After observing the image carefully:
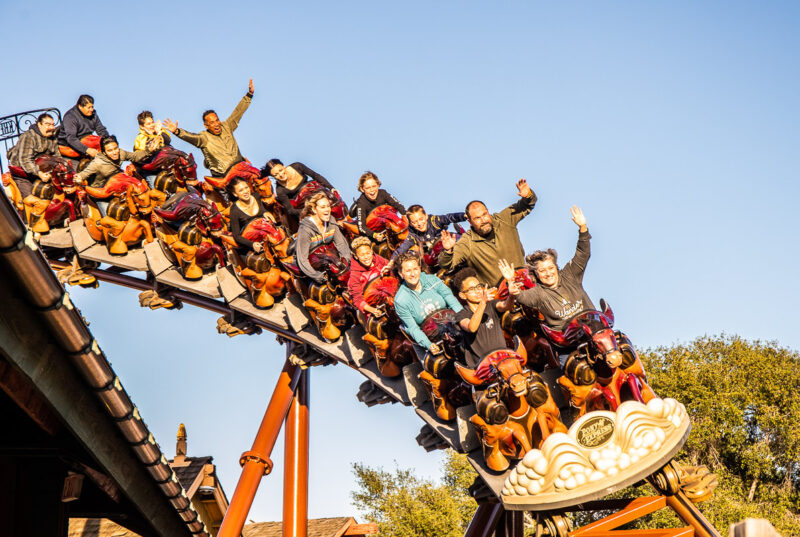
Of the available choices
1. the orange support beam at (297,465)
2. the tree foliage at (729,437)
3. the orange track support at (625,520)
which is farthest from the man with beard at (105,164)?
the tree foliage at (729,437)

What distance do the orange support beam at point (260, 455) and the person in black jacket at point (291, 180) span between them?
4.92ft

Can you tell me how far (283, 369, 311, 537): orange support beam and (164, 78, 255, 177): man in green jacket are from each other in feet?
7.89

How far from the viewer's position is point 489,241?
701cm

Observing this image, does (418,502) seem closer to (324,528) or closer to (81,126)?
(324,528)

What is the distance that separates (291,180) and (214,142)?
1.37 meters

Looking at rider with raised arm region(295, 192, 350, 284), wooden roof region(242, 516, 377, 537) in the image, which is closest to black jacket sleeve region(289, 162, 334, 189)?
rider with raised arm region(295, 192, 350, 284)

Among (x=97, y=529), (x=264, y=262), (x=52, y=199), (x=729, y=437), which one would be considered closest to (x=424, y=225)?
(x=264, y=262)

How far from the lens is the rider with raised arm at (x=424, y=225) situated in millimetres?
7938

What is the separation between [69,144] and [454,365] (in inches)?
231

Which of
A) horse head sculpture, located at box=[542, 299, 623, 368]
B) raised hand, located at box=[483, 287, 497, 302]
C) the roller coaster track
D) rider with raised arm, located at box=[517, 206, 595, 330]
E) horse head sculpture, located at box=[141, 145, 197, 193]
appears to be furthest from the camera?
horse head sculpture, located at box=[141, 145, 197, 193]

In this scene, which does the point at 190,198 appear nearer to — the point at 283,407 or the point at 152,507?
the point at 283,407

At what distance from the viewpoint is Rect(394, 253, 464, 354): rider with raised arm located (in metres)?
6.38

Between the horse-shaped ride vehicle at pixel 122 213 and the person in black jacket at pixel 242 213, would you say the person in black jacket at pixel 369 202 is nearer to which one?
the person in black jacket at pixel 242 213

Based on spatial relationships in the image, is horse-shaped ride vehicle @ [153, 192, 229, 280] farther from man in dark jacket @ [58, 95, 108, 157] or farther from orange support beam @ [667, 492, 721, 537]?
orange support beam @ [667, 492, 721, 537]
